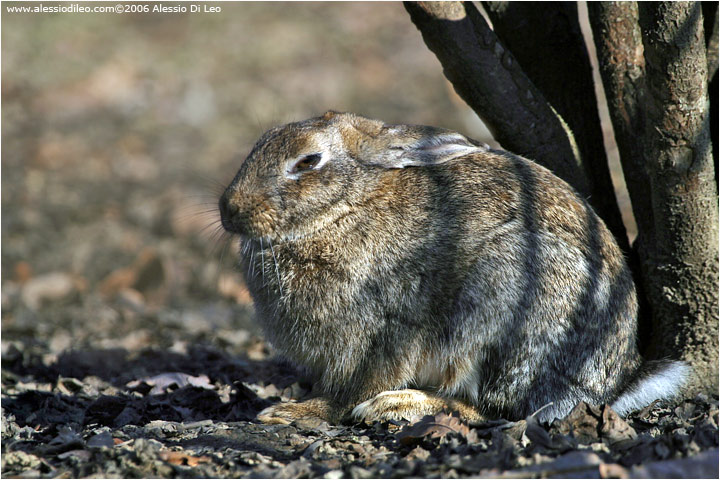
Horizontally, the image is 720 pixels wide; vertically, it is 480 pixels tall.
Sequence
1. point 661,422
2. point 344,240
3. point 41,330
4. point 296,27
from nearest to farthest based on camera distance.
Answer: point 661,422 < point 344,240 < point 41,330 < point 296,27

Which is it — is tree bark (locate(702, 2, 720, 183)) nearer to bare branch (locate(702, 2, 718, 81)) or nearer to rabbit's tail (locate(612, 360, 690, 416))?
bare branch (locate(702, 2, 718, 81))

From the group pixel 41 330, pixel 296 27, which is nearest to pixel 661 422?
pixel 41 330

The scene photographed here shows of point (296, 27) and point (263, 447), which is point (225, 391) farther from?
point (296, 27)

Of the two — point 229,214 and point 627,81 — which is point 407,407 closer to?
point 229,214

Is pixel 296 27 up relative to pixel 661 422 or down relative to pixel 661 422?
up

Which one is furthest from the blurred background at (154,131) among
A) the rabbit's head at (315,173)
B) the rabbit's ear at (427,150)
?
the rabbit's ear at (427,150)

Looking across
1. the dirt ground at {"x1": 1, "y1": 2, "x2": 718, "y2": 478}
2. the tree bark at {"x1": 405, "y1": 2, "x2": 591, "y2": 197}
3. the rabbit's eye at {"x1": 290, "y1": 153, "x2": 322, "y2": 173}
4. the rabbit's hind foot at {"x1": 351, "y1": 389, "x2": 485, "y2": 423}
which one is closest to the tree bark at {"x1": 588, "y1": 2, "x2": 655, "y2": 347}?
the tree bark at {"x1": 405, "y1": 2, "x2": 591, "y2": 197}

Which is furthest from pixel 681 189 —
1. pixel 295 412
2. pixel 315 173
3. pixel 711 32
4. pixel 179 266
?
pixel 179 266

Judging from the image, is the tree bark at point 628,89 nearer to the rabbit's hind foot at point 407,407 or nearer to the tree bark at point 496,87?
the tree bark at point 496,87
